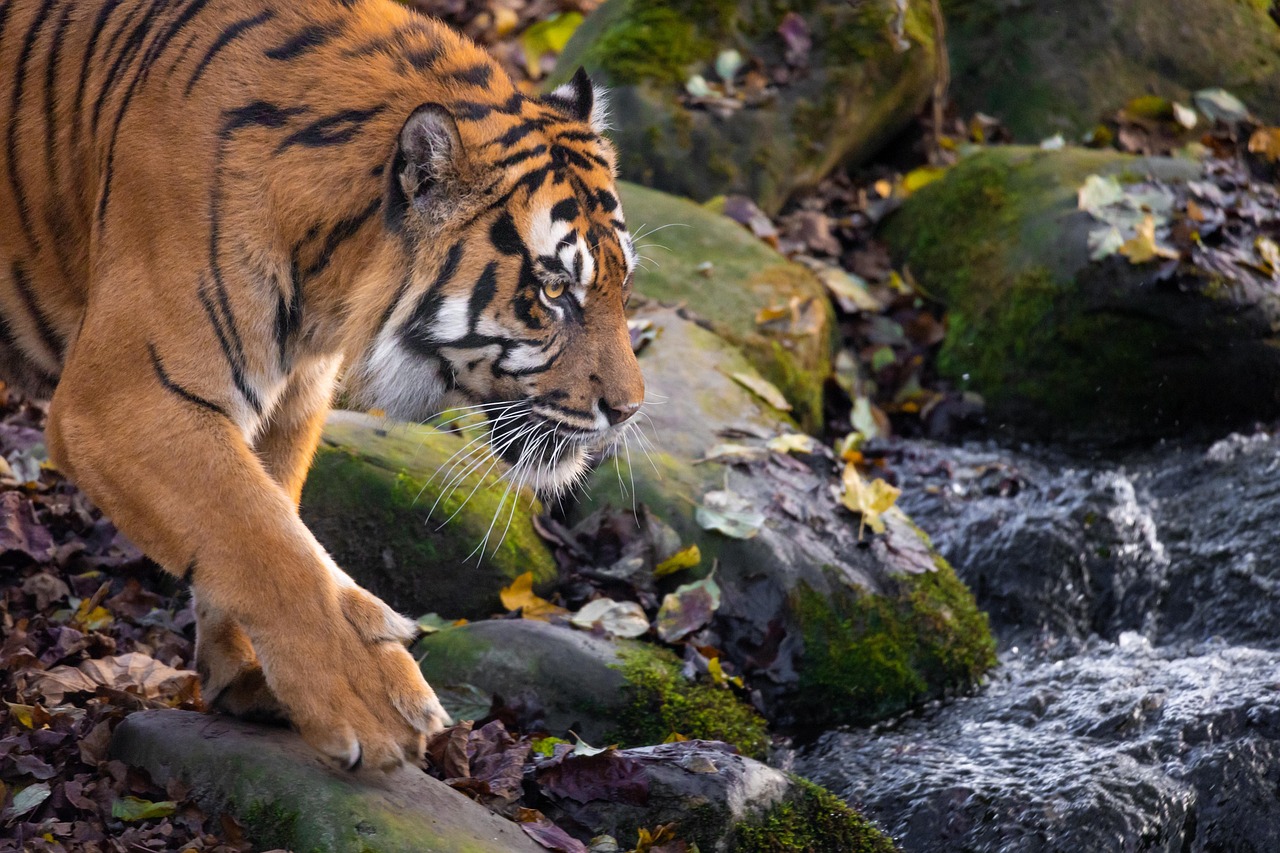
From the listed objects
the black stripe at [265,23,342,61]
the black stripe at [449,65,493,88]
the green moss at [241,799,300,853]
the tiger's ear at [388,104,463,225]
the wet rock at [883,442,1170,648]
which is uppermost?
the black stripe at [265,23,342,61]

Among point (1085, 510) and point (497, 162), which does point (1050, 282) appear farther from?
point (497, 162)

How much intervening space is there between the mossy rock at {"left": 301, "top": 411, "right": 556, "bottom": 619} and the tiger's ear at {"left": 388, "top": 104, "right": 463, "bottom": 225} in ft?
4.53

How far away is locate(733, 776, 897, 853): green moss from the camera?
3.39m

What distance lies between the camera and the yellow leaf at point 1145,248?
6.50 meters

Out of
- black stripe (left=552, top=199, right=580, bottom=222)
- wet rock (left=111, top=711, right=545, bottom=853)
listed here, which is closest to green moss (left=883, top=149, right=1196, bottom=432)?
black stripe (left=552, top=199, right=580, bottom=222)

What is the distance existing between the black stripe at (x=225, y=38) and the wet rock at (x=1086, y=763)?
2686 millimetres

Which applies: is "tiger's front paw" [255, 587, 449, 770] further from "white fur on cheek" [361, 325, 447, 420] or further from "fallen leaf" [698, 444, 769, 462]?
"fallen leaf" [698, 444, 769, 462]

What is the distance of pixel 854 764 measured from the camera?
424 cm

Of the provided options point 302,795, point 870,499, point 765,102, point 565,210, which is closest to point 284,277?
point 565,210

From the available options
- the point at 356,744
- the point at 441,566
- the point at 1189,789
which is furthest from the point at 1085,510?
the point at 356,744

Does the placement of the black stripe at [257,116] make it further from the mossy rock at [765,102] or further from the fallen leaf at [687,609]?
the mossy rock at [765,102]

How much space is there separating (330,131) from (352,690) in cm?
129

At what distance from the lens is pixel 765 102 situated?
7.84 m

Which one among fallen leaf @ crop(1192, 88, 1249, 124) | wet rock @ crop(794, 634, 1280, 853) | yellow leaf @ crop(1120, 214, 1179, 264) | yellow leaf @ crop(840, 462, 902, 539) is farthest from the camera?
fallen leaf @ crop(1192, 88, 1249, 124)
